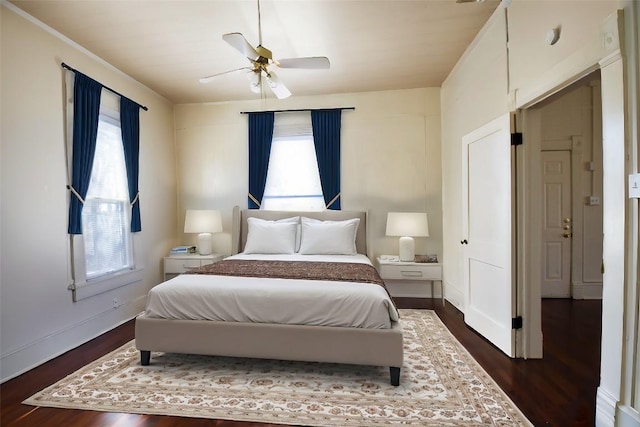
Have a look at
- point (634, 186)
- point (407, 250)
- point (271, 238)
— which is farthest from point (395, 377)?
point (271, 238)

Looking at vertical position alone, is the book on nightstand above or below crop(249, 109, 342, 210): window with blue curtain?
below

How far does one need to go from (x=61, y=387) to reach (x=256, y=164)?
3121 millimetres

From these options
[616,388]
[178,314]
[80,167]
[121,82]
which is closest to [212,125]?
[121,82]

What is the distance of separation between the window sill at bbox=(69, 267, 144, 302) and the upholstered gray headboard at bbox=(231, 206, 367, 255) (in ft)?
3.86

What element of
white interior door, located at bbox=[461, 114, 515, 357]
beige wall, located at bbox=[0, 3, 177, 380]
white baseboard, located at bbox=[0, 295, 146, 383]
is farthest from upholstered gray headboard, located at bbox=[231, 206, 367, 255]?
beige wall, located at bbox=[0, 3, 177, 380]

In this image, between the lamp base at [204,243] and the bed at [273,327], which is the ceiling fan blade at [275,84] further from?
the lamp base at [204,243]

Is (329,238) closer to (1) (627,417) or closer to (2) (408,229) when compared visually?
(2) (408,229)

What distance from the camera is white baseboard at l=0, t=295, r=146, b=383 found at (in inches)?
88.8

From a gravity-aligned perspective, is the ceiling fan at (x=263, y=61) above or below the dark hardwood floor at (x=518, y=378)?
above

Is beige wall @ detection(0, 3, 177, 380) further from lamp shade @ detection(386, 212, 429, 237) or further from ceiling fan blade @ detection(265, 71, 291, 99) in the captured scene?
lamp shade @ detection(386, 212, 429, 237)

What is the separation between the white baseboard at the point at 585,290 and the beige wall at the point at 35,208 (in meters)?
5.64

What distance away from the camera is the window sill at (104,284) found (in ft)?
9.37

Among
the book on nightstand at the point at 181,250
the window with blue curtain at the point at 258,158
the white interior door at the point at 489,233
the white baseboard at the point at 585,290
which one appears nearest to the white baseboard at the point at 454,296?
the white interior door at the point at 489,233

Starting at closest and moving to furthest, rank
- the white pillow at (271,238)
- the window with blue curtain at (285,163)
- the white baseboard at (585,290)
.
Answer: the white pillow at (271,238), the white baseboard at (585,290), the window with blue curtain at (285,163)
